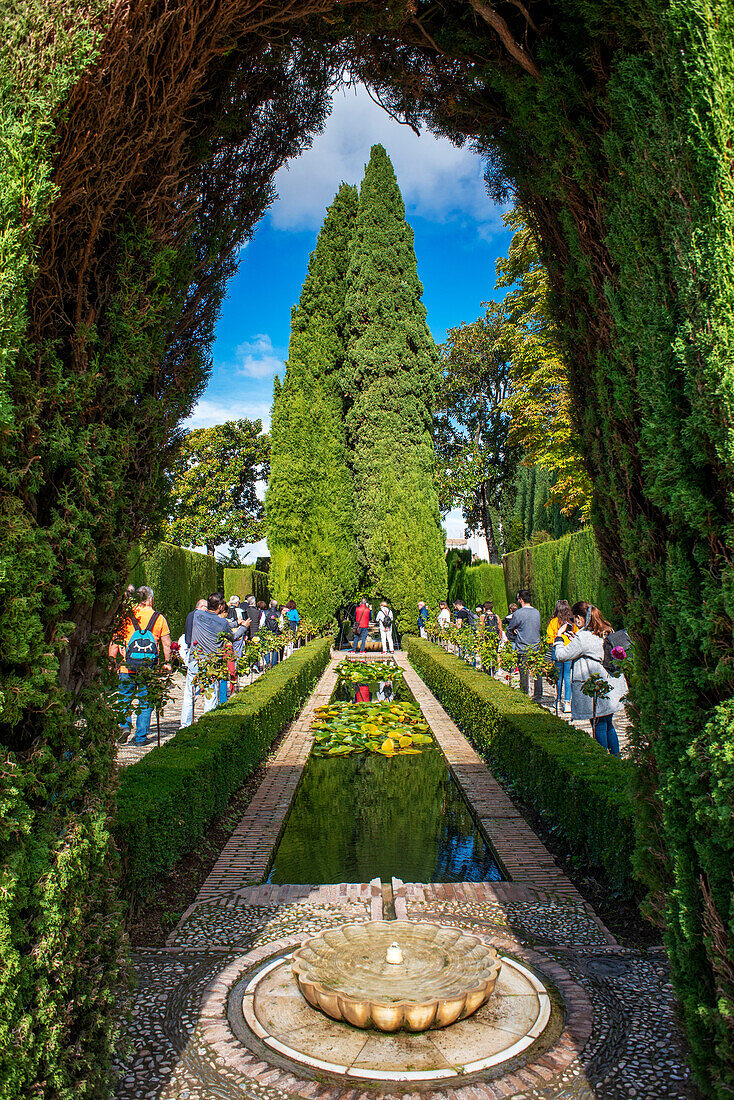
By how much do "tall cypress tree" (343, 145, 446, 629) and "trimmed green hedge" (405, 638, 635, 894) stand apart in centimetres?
1447

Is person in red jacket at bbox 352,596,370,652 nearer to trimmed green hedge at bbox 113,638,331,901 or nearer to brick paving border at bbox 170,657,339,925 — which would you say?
brick paving border at bbox 170,657,339,925

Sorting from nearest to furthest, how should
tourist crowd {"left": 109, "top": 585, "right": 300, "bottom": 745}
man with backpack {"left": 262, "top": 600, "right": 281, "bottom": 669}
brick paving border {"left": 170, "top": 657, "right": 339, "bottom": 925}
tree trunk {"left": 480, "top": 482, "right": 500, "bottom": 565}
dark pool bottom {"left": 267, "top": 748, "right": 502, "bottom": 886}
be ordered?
brick paving border {"left": 170, "top": 657, "right": 339, "bottom": 925} < dark pool bottom {"left": 267, "top": 748, "right": 502, "bottom": 886} < tourist crowd {"left": 109, "top": 585, "right": 300, "bottom": 745} < man with backpack {"left": 262, "top": 600, "right": 281, "bottom": 669} < tree trunk {"left": 480, "top": 482, "right": 500, "bottom": 565}

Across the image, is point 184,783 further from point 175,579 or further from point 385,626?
point 385,626

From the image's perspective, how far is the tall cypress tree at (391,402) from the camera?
24094mm

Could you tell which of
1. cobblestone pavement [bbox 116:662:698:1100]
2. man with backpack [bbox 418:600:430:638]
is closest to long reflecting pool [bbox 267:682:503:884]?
cobblestone pavement [bbox 116:662:698:1100]

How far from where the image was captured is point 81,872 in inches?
84.7

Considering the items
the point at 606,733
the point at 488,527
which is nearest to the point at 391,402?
the point at 488,527

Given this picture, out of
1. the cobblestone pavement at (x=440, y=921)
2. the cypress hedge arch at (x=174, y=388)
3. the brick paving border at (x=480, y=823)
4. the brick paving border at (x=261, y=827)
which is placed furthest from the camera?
the brick paving border at (x=261, y=827)

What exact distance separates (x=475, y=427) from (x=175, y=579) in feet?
63.5

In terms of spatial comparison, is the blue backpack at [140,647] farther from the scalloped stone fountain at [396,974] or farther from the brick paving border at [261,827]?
the scalloped stone fountain at [396,974]

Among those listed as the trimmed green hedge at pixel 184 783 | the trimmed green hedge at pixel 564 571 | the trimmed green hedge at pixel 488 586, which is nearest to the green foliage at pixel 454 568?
the trimmed green hedge at pixel 488 586

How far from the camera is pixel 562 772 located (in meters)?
5.19

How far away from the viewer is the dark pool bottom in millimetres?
5008

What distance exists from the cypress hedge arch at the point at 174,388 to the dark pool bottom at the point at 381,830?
2.82 m
